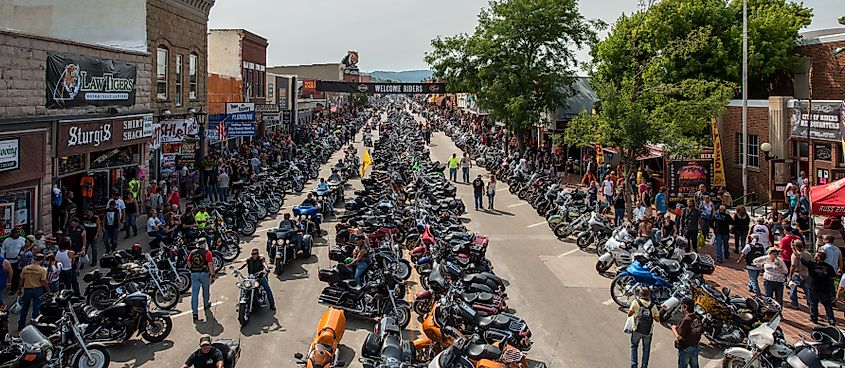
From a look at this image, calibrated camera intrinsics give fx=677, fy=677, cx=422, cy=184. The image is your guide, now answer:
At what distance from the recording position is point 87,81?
62.9 ft

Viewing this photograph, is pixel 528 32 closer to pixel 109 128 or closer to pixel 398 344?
pixel 109 128

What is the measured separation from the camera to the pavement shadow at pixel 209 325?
11.6 m

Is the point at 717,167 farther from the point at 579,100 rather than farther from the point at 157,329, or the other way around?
the point at 157,329

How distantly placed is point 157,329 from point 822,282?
11715mm

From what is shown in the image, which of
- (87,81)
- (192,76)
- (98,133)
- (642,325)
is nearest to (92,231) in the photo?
(98,133)

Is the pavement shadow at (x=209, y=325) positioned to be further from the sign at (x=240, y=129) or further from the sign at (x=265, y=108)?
the sign at (x=265, y=108)

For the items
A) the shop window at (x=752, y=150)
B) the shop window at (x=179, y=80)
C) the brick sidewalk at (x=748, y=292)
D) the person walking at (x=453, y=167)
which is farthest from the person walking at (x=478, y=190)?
the shop window at (x=179, y=80)

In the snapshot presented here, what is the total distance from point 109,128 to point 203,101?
10435mm

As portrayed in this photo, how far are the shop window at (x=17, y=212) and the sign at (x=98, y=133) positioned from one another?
1.79 metres

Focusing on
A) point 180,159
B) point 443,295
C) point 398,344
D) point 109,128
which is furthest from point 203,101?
point 398,344

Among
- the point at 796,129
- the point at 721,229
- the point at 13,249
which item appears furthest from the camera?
the point at 796,129

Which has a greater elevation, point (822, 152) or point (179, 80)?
point (179, 80)

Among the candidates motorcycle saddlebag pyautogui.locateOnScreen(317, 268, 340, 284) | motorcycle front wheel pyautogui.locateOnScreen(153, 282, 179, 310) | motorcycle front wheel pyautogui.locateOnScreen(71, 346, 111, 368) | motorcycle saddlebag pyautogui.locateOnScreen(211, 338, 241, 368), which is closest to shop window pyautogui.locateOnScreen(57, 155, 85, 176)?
motorcycle front wheel pyautogui.locateOnScreen(153, 282, 179, 310)

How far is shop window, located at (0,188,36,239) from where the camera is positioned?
603 inches
